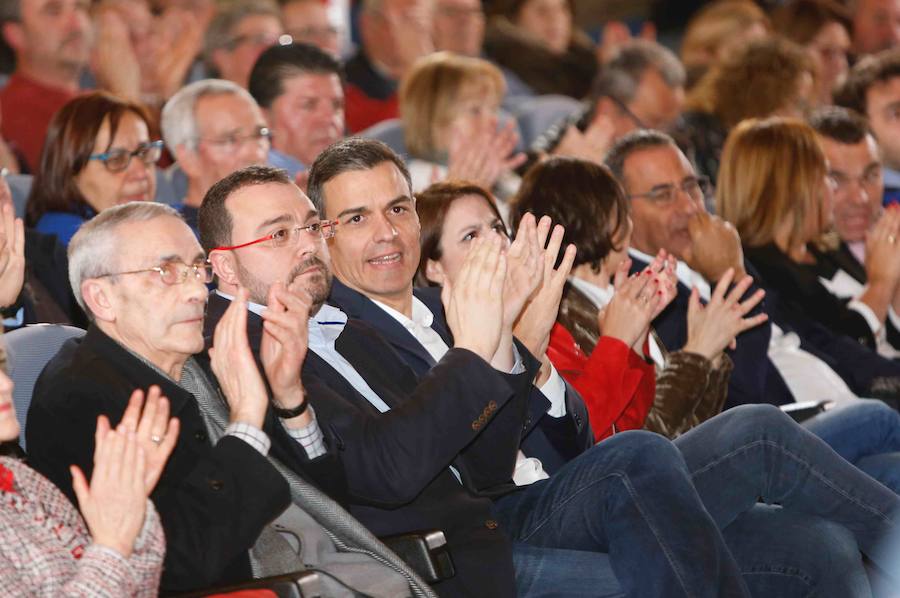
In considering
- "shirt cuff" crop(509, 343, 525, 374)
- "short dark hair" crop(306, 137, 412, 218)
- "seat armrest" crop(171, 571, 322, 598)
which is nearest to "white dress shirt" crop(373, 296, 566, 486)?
"shirt cuff" crop(509, 343, 525, 374)

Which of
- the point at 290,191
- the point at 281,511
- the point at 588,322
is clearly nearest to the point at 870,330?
the point at 588,322

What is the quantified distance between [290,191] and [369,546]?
92 cm

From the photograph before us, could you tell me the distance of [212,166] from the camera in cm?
478

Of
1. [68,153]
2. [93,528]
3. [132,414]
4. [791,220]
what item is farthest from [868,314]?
[93,528]

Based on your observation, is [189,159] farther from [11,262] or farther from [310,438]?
[310,438]

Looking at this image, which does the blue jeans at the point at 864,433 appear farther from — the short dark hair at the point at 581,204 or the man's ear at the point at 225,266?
the man's ear at the point at 225,266

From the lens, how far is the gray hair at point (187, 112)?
482 centimetres

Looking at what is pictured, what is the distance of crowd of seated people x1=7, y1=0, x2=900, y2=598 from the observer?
2.63 m

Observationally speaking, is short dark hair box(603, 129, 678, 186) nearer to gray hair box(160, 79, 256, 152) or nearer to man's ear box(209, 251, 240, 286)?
gray hair box(160, 79, 256, 152)

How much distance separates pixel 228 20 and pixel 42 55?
96 centimetres

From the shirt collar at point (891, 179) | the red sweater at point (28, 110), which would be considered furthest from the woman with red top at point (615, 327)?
the red sweater at point (28, 110)

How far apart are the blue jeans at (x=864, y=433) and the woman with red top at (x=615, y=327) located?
344mm

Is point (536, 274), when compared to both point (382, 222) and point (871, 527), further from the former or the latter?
point (871, 527)

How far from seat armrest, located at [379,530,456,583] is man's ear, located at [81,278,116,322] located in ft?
2.39
